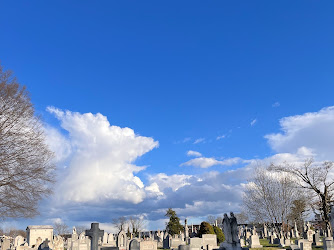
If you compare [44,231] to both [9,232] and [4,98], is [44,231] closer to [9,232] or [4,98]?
[4,98]

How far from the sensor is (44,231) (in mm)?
37969

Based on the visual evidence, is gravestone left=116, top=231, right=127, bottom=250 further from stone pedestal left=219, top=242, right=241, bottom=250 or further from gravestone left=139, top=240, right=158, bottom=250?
stone pedestal left=219, top=242, right=241, bottom=250

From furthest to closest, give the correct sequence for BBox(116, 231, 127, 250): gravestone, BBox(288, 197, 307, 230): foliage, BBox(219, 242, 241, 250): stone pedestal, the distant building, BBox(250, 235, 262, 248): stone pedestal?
the distant building, BBox(288, 197, 307, 230): foliage, BBox(250, 235, 262, 248): stone pedestal, BBox(116, 231, 127, 250): gravestone, BBox(219, 242, 241, 250): stone pedestal

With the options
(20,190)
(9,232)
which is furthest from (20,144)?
(9,232)

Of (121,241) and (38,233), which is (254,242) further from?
(38,233)

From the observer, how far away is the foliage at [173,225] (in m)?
47.5

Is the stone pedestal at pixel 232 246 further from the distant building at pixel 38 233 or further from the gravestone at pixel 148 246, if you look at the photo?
the distant building at pixel 38 233

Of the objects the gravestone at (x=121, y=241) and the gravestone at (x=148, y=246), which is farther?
the gravestone at (x=121, y=241)

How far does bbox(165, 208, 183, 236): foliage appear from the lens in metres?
47.5

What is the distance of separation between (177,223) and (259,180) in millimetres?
23876

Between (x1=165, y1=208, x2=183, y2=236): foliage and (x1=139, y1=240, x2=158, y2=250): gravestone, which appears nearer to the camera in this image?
(x1=139, y1=240, x2=158, y2=250): gravestone

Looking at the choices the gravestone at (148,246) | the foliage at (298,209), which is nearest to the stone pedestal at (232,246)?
the gravestone at (148,246)

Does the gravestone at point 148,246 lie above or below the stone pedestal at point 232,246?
below

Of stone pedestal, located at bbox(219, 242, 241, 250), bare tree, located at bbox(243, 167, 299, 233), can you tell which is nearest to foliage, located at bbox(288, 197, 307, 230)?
bare tree, located at bbox(243, 167, 299, 233)
